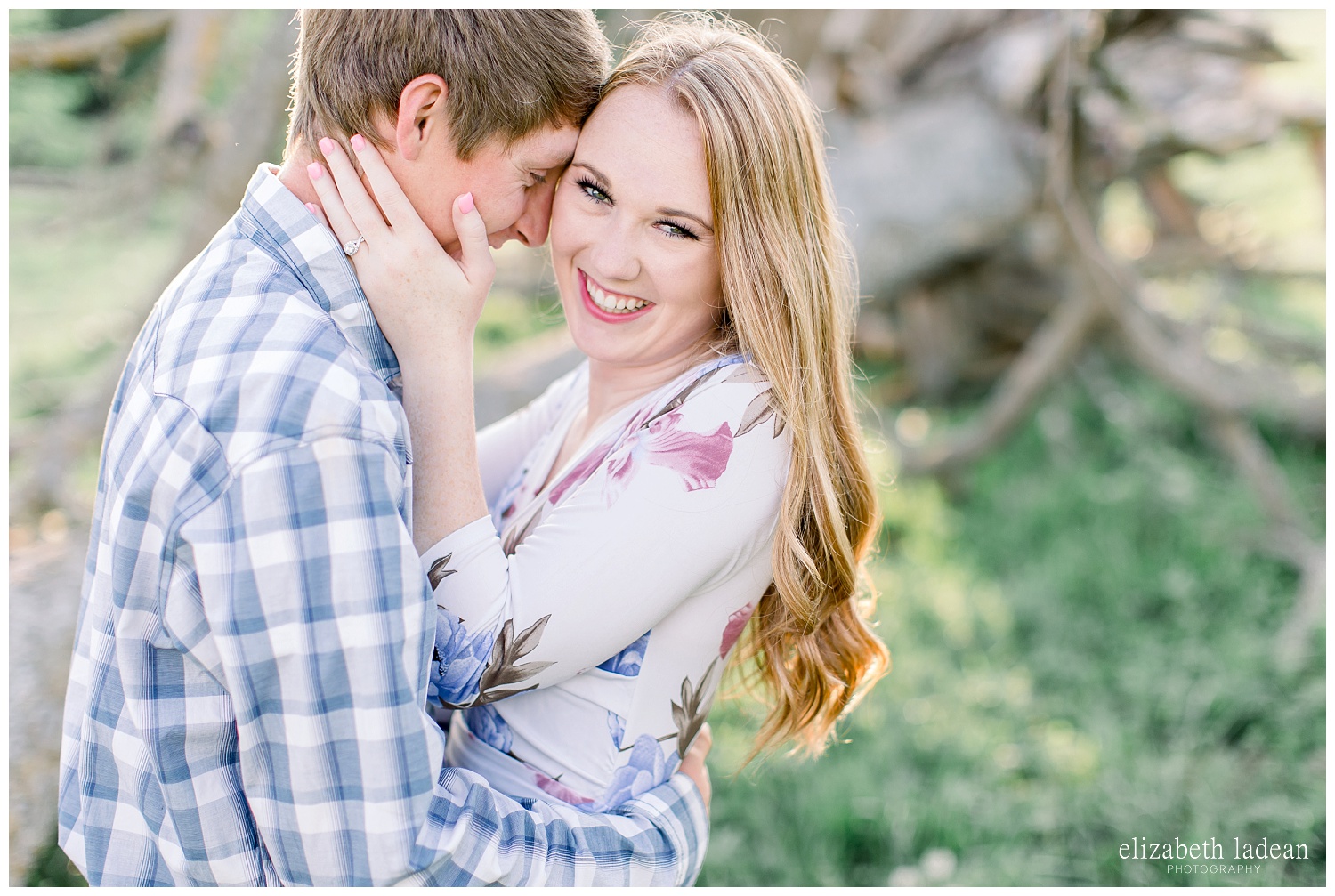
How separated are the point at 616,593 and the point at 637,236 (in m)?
0.63

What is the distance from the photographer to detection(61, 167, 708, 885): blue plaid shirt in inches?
45.6

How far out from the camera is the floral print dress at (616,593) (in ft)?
4.66

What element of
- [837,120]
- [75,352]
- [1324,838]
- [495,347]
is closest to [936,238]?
[837,120]

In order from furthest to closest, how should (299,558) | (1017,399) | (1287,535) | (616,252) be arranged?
(1017,399) → (1287,535) → (616,252) → (299,558)

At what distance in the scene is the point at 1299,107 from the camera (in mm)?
4453

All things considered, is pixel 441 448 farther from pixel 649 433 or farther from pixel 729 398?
pixel 729 398

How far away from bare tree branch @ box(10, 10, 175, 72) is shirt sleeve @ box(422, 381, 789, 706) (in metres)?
3.41

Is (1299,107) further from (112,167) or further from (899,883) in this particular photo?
(112,167)

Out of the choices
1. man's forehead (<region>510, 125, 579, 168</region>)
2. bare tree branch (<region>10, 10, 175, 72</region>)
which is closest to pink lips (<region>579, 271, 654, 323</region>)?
man's forehead (<region>510, 125, 579, 168</region>)

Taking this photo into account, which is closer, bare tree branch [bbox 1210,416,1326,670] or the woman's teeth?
the woman's teeth

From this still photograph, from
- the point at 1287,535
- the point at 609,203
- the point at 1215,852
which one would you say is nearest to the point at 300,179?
the point at 609,203

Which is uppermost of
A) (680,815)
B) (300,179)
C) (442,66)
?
(442,66)

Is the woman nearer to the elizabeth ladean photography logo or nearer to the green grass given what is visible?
the green grass

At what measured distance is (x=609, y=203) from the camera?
167cm
